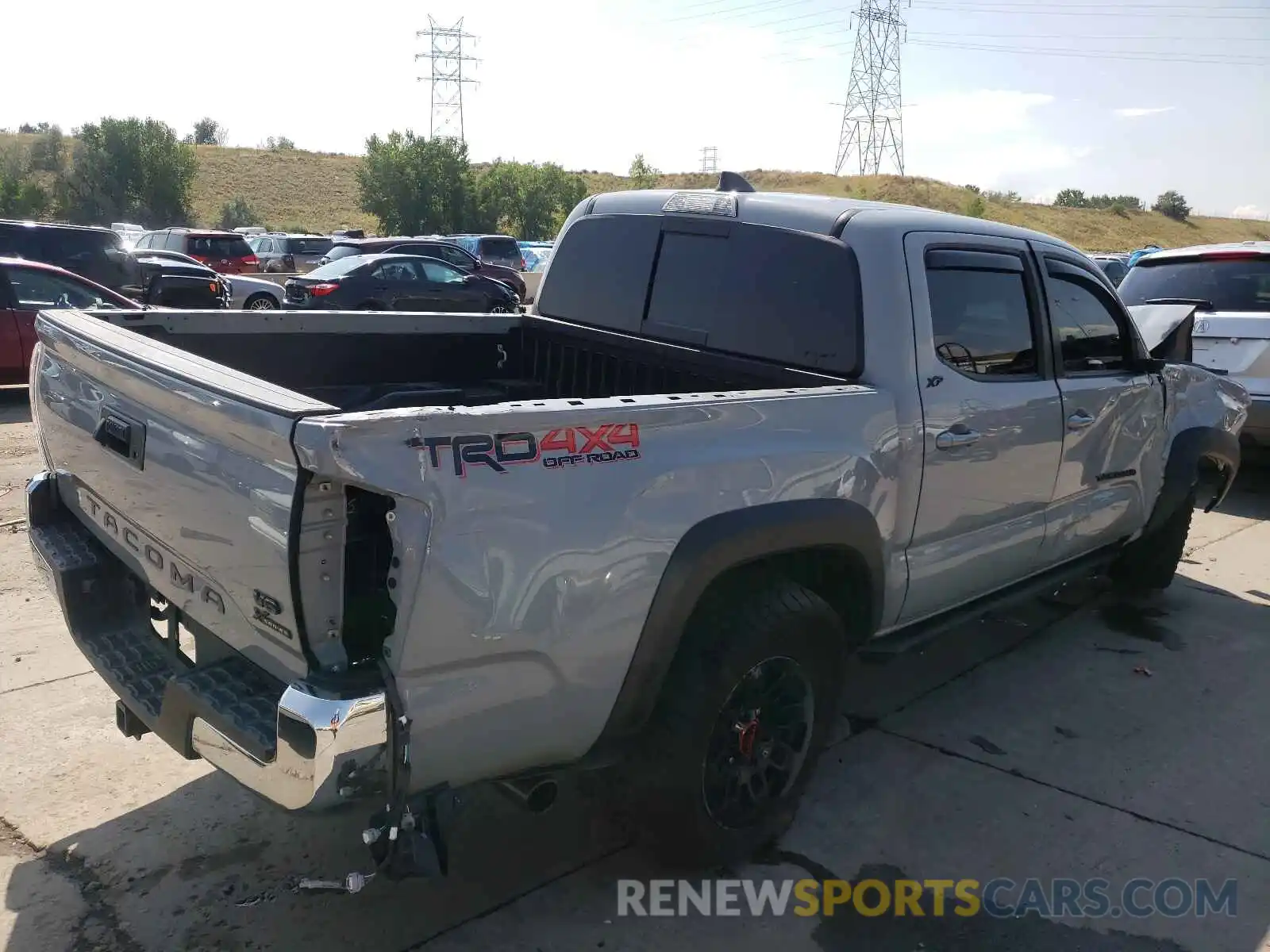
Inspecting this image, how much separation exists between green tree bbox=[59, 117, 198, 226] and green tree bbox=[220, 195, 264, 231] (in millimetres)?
3099

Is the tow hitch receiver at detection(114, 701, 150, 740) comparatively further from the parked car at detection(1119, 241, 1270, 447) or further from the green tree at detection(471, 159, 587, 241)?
the green tree at detection(471, 159, 587, 241)

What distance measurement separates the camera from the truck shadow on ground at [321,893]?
278 centimetres

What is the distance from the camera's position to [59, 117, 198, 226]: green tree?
174ft

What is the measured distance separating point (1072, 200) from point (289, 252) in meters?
76.6

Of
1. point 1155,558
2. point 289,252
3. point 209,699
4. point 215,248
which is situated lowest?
point 1155,558

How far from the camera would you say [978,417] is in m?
3.66

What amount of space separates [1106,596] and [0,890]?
216 inches

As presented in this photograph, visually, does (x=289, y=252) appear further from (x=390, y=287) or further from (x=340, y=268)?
(x=390, y=287)

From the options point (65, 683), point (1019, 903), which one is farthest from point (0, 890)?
point (1019, 903)

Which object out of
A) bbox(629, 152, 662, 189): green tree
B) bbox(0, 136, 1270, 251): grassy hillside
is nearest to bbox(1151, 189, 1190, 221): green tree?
bbox(0, 136, 1270, 251): grassy hillside

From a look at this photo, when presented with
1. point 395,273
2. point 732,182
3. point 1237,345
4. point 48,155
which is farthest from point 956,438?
point 48,155

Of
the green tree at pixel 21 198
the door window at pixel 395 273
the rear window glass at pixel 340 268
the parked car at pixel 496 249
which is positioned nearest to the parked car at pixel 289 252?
the parked car at pixel 496 249

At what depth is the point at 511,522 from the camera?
7.45 feet

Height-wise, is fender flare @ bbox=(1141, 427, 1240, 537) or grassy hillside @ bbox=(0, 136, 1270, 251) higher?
grassy hillside @ bbox=(0, 136, 1270, 251)
